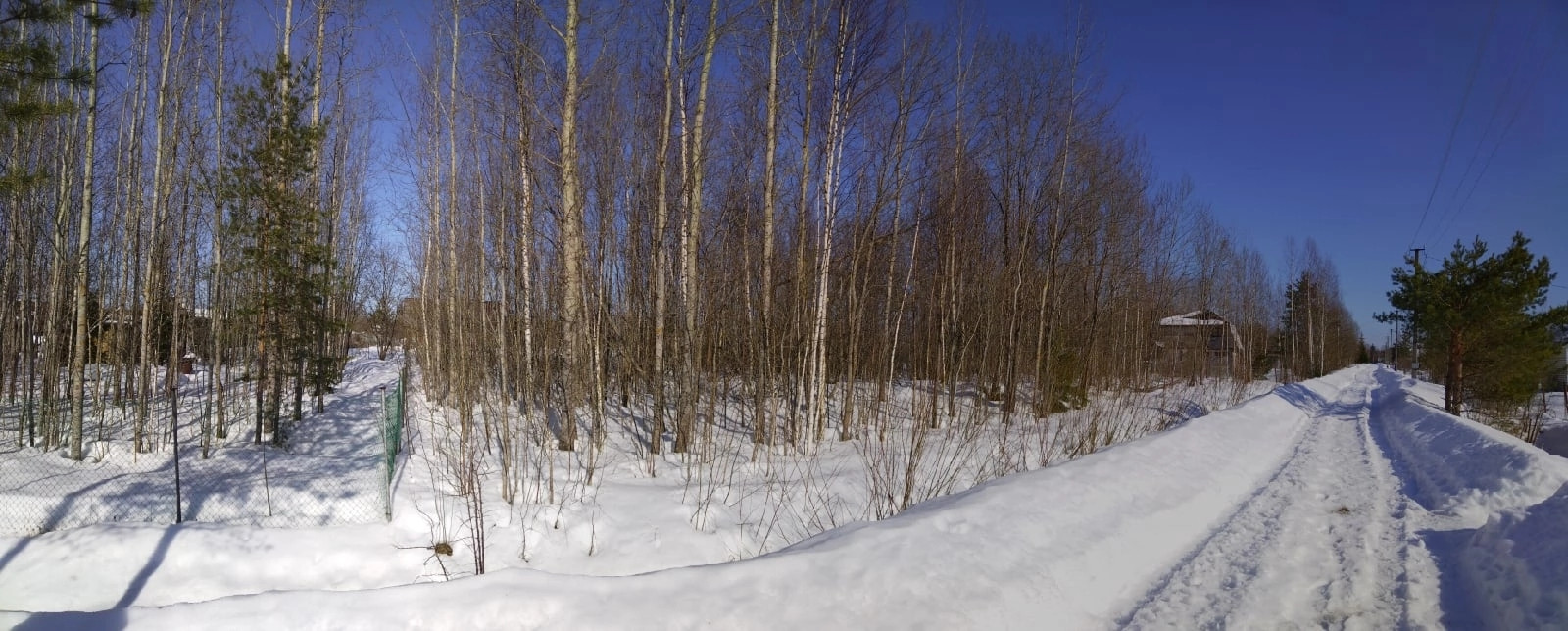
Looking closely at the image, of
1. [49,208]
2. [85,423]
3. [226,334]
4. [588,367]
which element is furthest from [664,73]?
[85,423]

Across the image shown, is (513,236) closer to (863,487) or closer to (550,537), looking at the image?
(550,537)

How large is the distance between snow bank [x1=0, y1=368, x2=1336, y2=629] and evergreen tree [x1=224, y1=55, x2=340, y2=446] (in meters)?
9.90

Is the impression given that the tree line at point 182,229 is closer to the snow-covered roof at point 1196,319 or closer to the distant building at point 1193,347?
the distant building at point 1193,347

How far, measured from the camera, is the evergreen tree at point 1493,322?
18.5m

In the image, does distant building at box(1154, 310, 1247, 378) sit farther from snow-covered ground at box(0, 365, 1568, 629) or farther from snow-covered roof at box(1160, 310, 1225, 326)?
snow-covered ground at box(0, 365, 1568, 629)

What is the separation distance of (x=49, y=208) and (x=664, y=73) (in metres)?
12.0

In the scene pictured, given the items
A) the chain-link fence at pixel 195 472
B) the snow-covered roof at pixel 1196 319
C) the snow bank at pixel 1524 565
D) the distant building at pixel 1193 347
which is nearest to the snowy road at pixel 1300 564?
the snow bank at pixel 1524 565

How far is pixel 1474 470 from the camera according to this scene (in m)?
8.56

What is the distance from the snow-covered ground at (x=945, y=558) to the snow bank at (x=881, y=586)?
0.01m

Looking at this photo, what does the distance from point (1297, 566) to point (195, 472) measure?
1293 centimetres

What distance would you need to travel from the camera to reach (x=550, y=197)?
9.73 meters

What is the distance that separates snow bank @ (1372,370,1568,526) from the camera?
6941mm

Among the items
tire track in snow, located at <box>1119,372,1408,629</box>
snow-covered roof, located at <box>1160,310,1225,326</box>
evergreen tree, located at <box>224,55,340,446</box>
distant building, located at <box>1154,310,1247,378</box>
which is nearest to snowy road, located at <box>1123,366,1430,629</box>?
tire track in snow, located at <box>1119,372,1408,629</box>

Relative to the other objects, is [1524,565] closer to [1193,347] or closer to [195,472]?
[195,472]
